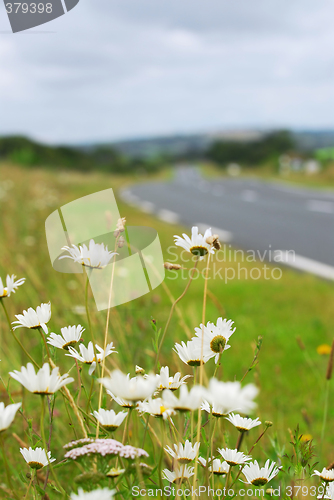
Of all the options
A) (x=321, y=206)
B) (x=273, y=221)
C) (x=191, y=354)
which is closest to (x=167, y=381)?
(x=191, y=354)

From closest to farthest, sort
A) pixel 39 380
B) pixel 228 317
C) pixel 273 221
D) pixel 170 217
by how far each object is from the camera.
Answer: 1. pixel 39 380
2. pixel 228 317
3. pixel 273 221
4. pixel 170 217

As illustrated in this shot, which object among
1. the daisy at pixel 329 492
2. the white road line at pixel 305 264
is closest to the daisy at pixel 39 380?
the daisy at pixel 329 492

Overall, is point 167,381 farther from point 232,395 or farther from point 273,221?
point 273,221

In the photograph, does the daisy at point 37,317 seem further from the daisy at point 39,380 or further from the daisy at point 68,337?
the daisy at point 39,380

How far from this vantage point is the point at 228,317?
2156 mm

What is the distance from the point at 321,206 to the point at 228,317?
1040cm

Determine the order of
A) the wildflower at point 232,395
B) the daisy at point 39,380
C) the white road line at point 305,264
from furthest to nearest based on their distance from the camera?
the white road line at point 305,264 → the daisy at point 39,380 → the wildflower at point 232,395

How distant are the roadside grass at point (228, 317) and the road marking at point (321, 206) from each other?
263 inches

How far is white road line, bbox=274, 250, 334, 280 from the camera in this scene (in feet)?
16.3

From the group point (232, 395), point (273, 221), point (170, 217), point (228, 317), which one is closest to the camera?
point (232, 395)

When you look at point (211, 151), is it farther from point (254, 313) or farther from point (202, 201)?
point (254, 313)

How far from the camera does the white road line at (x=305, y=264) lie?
4.98m

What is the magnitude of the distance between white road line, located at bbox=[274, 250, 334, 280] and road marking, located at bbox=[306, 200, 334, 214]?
524 cm

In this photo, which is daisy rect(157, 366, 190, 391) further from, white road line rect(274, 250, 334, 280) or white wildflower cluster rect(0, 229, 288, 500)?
white road line rect(274, 250, 334, 280)
